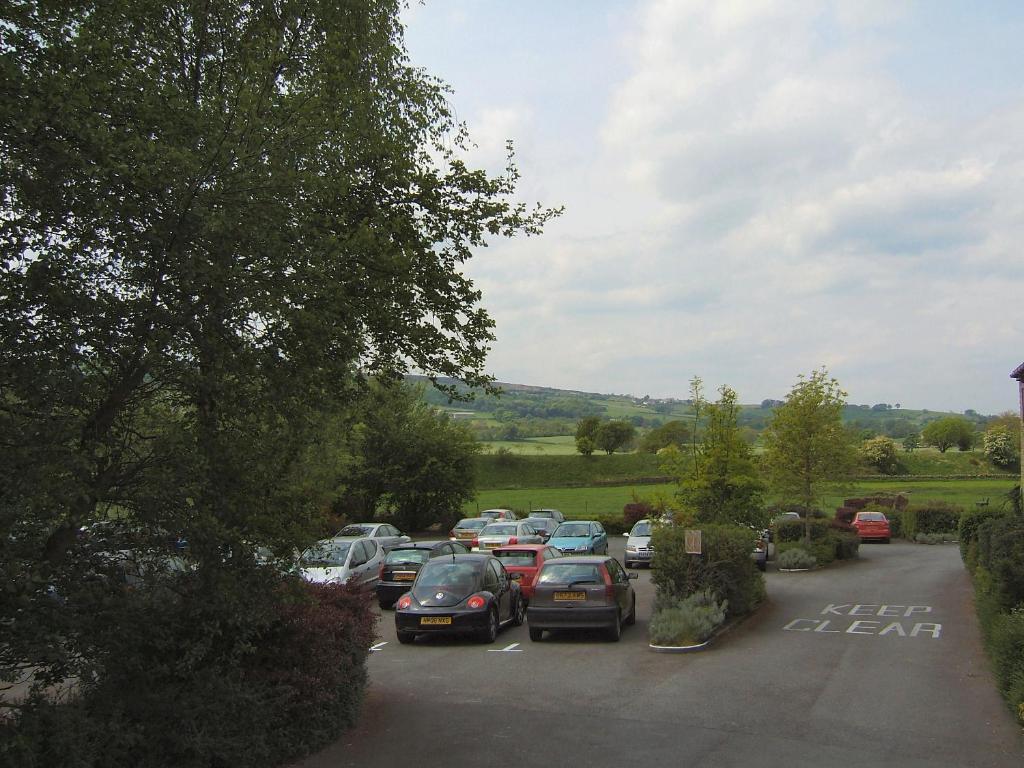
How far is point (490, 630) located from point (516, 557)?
5219 millimetres

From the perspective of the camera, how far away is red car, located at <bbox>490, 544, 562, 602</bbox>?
62.4ft

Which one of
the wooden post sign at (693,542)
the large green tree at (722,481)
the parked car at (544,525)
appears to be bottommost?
the parked car at (544,525)

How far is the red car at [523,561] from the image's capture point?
19031mm

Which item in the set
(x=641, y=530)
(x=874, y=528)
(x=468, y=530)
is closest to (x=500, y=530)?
(x=468, y=530)

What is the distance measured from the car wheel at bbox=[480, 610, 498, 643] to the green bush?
3.40 meters

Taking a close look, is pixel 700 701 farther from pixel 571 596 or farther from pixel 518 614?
pixel 518 614

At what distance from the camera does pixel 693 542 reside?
50.9 ft

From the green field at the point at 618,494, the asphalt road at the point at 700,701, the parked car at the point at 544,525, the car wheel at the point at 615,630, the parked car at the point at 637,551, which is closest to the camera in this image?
the asphalt road at the point at 700,701

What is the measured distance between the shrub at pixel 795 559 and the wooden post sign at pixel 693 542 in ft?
44.2

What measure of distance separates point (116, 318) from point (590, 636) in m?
11.2

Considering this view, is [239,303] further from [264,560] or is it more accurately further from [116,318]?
[264,560]

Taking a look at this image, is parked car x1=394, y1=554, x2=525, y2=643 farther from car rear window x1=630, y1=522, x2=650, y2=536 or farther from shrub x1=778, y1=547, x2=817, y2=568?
car rear window x1=630, y1=522, x2=650, y2=536

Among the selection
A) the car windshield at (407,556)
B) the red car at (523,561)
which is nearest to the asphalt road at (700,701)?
the car windshield at (407,556)

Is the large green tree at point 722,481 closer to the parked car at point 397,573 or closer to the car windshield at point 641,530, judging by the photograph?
the parked car at point 397,573
